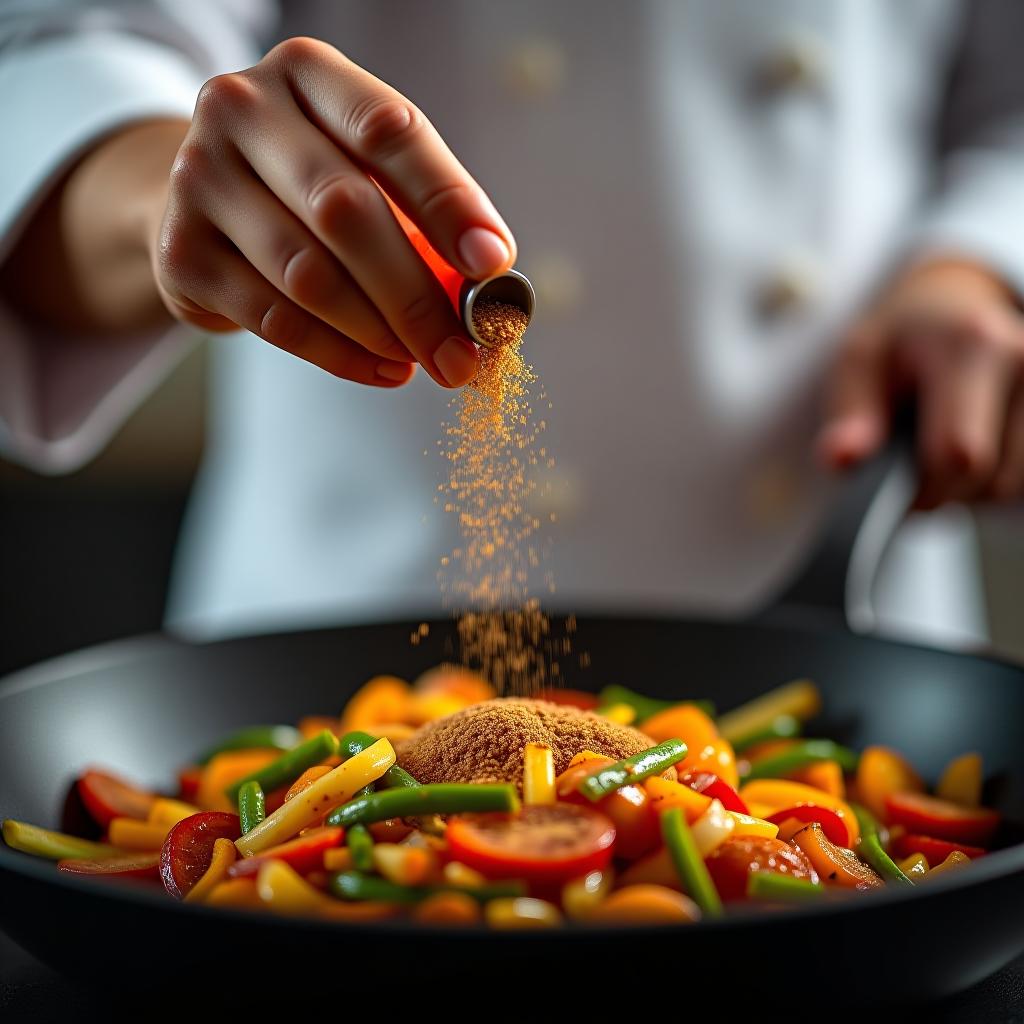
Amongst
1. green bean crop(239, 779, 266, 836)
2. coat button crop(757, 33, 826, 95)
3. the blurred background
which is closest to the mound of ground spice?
green bean crop(239, 779, 266, 836)

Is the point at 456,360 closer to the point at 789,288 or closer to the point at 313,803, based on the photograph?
the point at 313,803

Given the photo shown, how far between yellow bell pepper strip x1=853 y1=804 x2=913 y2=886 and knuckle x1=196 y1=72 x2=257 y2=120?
69cm

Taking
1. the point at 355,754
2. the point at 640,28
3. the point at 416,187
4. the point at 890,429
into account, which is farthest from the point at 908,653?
the point at 640,28

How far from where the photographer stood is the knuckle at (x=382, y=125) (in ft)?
2.30

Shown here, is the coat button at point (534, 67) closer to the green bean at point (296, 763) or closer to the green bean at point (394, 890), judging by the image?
the green bean at point (296, 763)

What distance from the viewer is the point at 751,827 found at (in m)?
0.82

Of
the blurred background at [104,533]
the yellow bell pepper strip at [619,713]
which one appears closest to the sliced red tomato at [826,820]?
the yellow bell pepper strip at [619,713]

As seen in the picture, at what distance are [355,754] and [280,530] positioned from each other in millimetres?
898

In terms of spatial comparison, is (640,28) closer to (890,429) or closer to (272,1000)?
(890,429)

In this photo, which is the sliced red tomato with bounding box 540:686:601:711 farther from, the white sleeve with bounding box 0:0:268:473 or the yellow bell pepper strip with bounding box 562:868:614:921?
the white sleeve with bounding box 0:0:268:473

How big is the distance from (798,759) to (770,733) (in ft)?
0.27

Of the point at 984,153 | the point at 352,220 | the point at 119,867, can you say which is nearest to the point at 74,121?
the point at 352,220

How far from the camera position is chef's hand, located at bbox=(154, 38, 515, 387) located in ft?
2.32

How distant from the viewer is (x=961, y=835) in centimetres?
97
